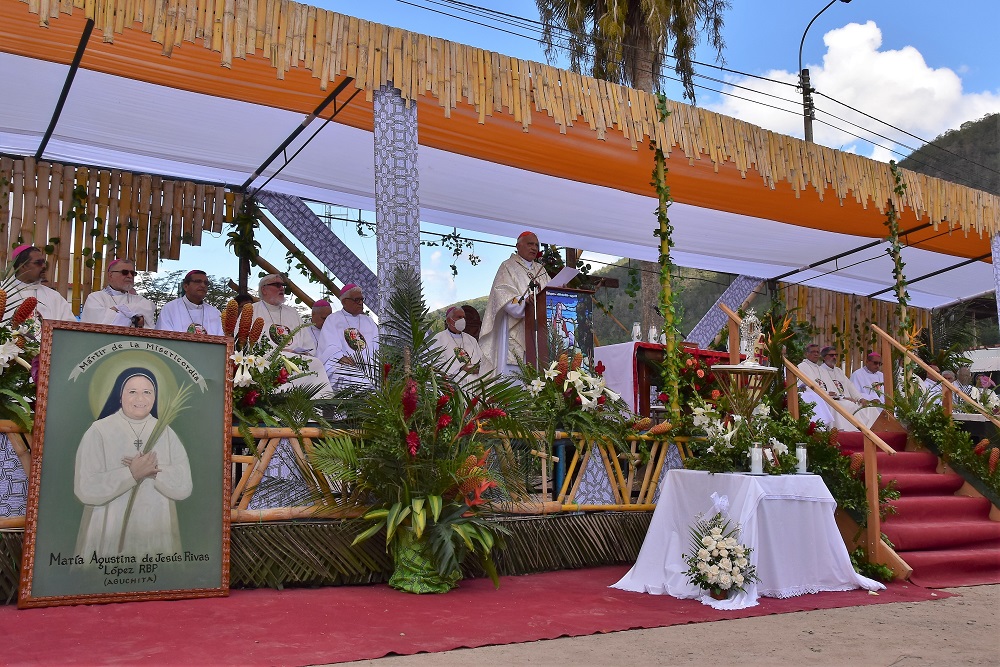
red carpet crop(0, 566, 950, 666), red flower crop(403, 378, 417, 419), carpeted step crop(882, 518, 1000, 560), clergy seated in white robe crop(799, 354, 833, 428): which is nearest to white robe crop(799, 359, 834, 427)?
clergy seated in white robe crop(799, 354, 833, 428)

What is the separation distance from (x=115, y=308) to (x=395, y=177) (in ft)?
9.89

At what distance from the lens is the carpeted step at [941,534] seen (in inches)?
285

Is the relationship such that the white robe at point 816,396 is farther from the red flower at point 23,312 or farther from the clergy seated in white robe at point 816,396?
the red flower at point 23,312

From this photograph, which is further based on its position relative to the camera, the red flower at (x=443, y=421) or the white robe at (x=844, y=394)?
the white robe at (x=844, y=394)

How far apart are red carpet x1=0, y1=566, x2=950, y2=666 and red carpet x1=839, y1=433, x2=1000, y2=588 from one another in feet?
3.42

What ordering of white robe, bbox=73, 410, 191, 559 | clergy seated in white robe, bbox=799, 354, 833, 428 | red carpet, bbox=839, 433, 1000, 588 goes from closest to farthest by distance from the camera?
white robe, bbox=73, 410, 191, 559 → red carpet, bbox=839, 433, 1000, 588 → clergy seated in white robe, bbox=799, 354, 833, 428

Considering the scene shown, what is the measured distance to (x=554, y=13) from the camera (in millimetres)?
18688

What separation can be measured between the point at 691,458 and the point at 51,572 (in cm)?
448

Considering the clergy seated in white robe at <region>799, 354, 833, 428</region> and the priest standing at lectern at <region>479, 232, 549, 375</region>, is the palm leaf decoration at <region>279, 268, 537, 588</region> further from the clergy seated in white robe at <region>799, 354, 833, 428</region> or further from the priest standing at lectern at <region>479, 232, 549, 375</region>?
the clergy seated in white robe at <region>799, 354, 833, 428</region>

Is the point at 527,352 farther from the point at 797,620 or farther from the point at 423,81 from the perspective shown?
the point at 797,620

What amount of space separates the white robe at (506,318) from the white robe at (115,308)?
2896 millimetres

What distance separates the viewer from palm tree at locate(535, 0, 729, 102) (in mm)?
17172

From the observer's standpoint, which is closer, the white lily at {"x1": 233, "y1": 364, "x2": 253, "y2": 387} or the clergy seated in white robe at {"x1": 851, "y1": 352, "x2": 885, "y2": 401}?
the white lily at {"x1": 233, "y1": 364, "x2": 253, "y2": 387}

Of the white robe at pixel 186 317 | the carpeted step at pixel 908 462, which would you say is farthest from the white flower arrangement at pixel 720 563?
the white robe at pixel 186 317
